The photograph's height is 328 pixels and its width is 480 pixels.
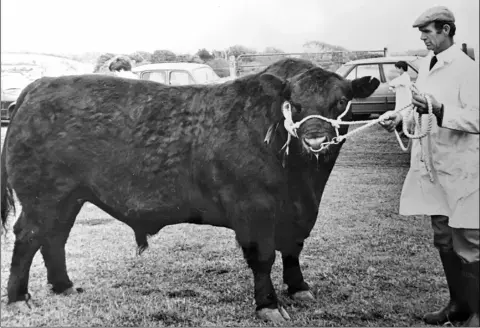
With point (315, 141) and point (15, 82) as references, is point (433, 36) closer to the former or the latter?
point (315, 141)

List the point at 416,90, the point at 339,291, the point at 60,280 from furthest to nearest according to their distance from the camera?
the point at 60,280
the point at 339,291
the point at 416,90

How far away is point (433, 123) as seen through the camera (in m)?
3.68

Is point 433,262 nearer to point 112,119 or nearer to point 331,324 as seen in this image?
point 331,324

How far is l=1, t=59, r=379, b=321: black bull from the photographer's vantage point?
395cm

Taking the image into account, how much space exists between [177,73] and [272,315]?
189cm

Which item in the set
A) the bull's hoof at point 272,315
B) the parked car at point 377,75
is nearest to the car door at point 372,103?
the parked car at point 377,75

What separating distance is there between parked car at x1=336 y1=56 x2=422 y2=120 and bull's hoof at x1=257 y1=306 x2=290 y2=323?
4.60 feet

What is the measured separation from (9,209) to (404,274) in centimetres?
292

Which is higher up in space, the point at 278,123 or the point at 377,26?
the point at 377,26

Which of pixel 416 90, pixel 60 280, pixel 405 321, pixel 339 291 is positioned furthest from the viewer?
pixel 60 280

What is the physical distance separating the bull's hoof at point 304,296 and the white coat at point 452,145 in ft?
3.00

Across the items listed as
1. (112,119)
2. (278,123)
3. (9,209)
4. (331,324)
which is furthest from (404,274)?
(9,209)

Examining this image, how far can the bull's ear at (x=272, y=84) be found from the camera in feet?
12.8

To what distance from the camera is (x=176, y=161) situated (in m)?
4.11
